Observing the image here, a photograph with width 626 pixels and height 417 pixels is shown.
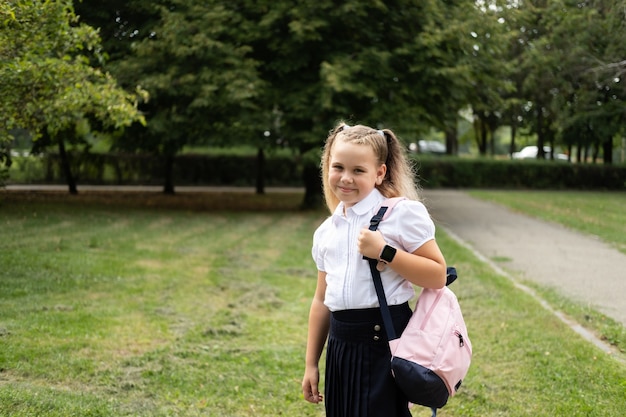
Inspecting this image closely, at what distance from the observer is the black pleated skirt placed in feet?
8.63

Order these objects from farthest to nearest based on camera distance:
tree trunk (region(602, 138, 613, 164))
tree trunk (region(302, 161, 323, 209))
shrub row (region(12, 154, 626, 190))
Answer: shrub row (region(12, 154, 626, 190))
tree trunk (region(302, 161, 323, 209))
tree trunk (region(602, 138, 613, 164))

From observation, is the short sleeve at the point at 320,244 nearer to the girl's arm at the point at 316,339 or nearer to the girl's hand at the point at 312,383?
the girl's arm at the point at 316,339

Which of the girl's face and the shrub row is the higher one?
the girl's face

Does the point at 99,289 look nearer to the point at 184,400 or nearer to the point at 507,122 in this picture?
the point at 184,400

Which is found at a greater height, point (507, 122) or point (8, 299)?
point (507, 122)

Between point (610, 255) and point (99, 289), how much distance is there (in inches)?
253

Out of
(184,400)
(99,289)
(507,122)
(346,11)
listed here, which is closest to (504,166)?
(507,122)

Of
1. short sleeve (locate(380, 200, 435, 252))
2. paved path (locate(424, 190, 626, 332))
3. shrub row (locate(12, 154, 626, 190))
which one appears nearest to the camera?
short sleeve (locate(380, 200, 435, 252))

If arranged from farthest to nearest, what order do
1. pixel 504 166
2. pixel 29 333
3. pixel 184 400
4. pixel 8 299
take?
pixel 504 166, pixel 8 299, pixel 29 333, pixel 184 400

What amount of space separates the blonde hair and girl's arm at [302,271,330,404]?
45cm

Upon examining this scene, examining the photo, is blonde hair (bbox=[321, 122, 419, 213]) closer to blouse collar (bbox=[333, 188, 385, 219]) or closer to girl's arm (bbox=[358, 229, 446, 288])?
blouse collar (bbox=[333, 188, 385, 219])

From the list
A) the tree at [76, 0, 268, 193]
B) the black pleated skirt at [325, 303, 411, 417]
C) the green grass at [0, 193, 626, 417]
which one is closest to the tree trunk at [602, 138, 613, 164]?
the green grass at [0, 193, 626, 417]

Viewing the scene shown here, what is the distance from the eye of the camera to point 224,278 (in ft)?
29.8

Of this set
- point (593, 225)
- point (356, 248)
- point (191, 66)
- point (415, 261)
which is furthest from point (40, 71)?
point (593, 225)
